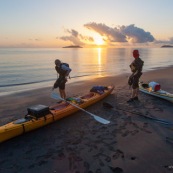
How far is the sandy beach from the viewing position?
4672 mm

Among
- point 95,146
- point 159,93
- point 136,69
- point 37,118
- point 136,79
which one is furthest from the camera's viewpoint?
point 159,93

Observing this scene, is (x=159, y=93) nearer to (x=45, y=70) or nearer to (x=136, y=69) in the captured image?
(x=136, y=69)

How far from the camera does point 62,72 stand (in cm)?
887

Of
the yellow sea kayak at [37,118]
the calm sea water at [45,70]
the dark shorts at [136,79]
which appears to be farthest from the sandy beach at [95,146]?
the calm sea water at [45,70]

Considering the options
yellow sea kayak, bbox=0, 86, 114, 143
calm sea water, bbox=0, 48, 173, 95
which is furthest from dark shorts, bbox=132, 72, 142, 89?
calm sea water, bbox=0, 48, 173, 95

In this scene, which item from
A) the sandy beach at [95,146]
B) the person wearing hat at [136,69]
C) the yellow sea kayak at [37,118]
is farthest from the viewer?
the person wearing hat at [136,69]

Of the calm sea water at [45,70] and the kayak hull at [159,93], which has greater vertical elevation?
the kayak hull at [159,93]

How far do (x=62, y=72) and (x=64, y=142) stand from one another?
3818 mm

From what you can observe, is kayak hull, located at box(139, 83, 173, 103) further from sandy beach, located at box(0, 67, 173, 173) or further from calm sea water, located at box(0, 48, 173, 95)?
calm sea water, located at box(0, 48, 173, 95)

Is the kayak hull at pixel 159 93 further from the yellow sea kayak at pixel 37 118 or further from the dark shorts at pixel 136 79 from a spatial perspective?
the yellow sea kayak at pixel 37 118

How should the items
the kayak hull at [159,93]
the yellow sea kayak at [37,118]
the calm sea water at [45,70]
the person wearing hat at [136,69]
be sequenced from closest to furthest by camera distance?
the yellow sea kayak at [37,118] → the person wearing hat at [136,69] → the kayak hull at [159,93] → the calm sea water at [45,70]

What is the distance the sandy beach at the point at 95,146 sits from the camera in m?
4.67

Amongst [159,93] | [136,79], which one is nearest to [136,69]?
[136,79]

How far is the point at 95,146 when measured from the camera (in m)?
5.55
